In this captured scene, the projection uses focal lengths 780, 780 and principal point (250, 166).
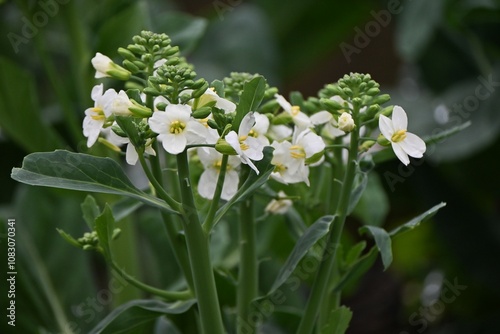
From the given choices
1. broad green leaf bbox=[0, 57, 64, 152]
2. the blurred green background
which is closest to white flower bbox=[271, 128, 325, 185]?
the blurred green background

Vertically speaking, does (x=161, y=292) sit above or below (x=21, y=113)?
below

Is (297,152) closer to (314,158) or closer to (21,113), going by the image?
(314,158)

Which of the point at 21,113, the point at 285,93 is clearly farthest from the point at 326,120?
the point at 285,93

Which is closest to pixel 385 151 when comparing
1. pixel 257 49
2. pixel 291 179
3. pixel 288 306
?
pixel 291 179

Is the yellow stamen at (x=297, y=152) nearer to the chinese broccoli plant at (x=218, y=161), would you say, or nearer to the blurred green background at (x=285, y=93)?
the chinese broccoli plant at (x=218, y=161)

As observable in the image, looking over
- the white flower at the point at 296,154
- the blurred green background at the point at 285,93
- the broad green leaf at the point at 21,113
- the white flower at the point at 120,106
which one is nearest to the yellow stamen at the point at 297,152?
the white flower at the point at 296,154

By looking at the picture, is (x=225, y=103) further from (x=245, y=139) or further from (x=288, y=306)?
(x=288, y=306)
